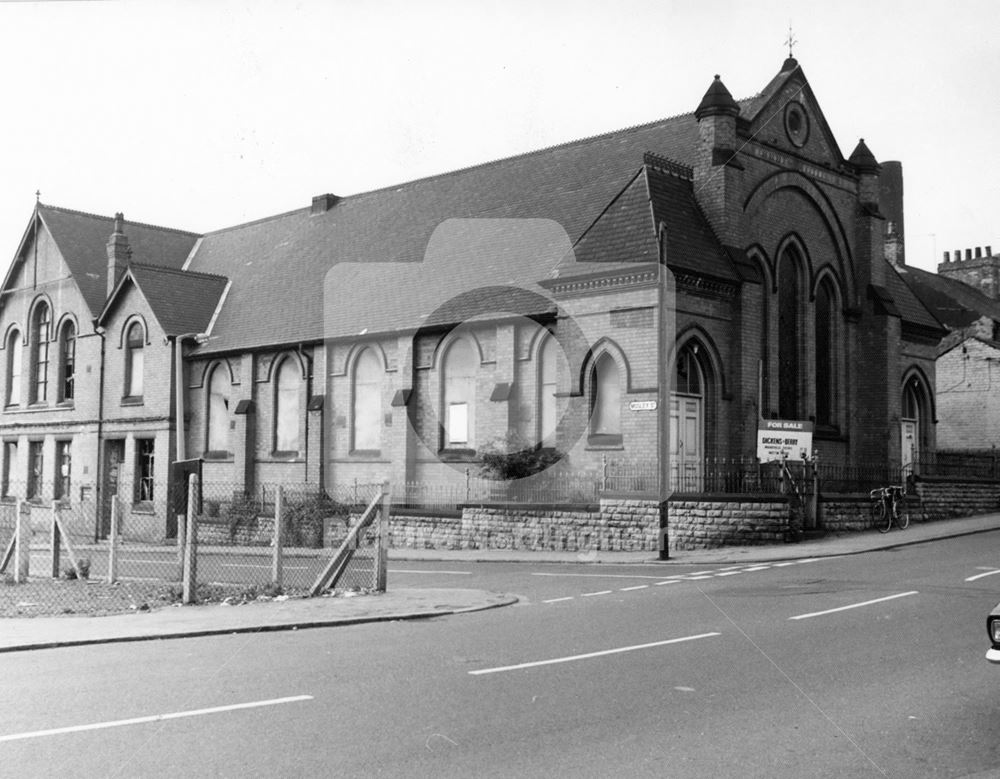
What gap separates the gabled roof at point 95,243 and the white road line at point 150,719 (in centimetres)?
3656

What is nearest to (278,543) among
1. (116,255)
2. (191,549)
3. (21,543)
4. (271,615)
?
(191,549)

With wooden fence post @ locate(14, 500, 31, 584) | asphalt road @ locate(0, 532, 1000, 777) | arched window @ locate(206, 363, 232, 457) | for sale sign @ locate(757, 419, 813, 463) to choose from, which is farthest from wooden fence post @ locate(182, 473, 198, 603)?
arched window @ locate(206, 363, 232, 457)

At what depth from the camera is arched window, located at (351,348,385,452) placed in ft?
110

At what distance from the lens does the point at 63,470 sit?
42781 mm

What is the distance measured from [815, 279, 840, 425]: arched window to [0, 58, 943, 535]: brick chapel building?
67 mm

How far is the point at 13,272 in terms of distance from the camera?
1822 inches

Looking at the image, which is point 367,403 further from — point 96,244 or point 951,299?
point 951,299

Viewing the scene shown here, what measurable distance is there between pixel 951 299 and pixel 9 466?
137 ft

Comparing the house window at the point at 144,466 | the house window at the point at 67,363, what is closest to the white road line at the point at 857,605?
the house window at the point at 144,466

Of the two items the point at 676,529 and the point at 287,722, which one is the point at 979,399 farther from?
the point at 287,722

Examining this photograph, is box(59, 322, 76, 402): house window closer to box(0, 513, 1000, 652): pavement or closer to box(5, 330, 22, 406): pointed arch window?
box(5, 330, 22, 406): pointed arch window

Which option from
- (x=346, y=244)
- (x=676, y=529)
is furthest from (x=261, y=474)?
(x=676, y=529)

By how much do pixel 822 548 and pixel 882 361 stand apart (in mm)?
12259

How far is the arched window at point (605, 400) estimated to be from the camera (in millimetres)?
26531
